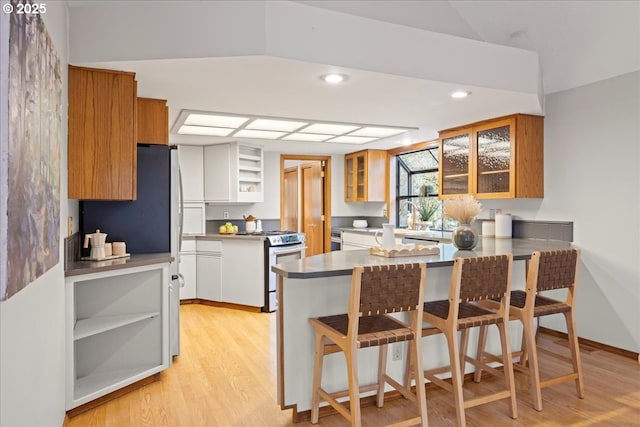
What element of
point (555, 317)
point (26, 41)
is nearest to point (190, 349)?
point (26, 41)

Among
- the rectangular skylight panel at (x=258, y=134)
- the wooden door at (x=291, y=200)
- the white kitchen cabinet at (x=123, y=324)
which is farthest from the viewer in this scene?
the wooden door at (x=291, y=200)

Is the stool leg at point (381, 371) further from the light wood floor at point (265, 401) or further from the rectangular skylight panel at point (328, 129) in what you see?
the rectangular skylight panel at point (328, 129)

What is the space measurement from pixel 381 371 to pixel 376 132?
9.37 feet

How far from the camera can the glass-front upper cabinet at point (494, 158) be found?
13.4 feet

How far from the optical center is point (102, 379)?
277 centimetres

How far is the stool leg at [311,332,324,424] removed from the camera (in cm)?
236

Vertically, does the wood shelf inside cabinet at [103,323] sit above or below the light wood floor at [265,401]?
above

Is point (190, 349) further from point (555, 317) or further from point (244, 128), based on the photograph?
point (555, 317)

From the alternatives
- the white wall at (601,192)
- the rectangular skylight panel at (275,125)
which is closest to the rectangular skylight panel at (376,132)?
the rectangular skylight panel at (275,125)

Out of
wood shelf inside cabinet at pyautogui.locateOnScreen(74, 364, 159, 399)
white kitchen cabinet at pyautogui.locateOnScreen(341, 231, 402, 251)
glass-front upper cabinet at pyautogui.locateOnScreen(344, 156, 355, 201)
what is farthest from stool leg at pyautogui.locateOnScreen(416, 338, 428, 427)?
glass-front upper cabinet at pyautogui.locateOnScreen(344, 156, 355, 201)

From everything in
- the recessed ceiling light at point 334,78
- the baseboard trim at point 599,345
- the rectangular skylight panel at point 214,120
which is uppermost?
the recessed ceiling light at point 334,78

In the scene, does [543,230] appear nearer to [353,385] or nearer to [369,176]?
[369,176]

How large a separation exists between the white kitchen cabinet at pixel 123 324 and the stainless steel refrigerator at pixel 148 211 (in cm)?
19

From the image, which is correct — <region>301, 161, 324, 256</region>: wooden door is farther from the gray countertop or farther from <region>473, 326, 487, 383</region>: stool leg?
<region>473, 326, 487, 383</region>: stool leg
